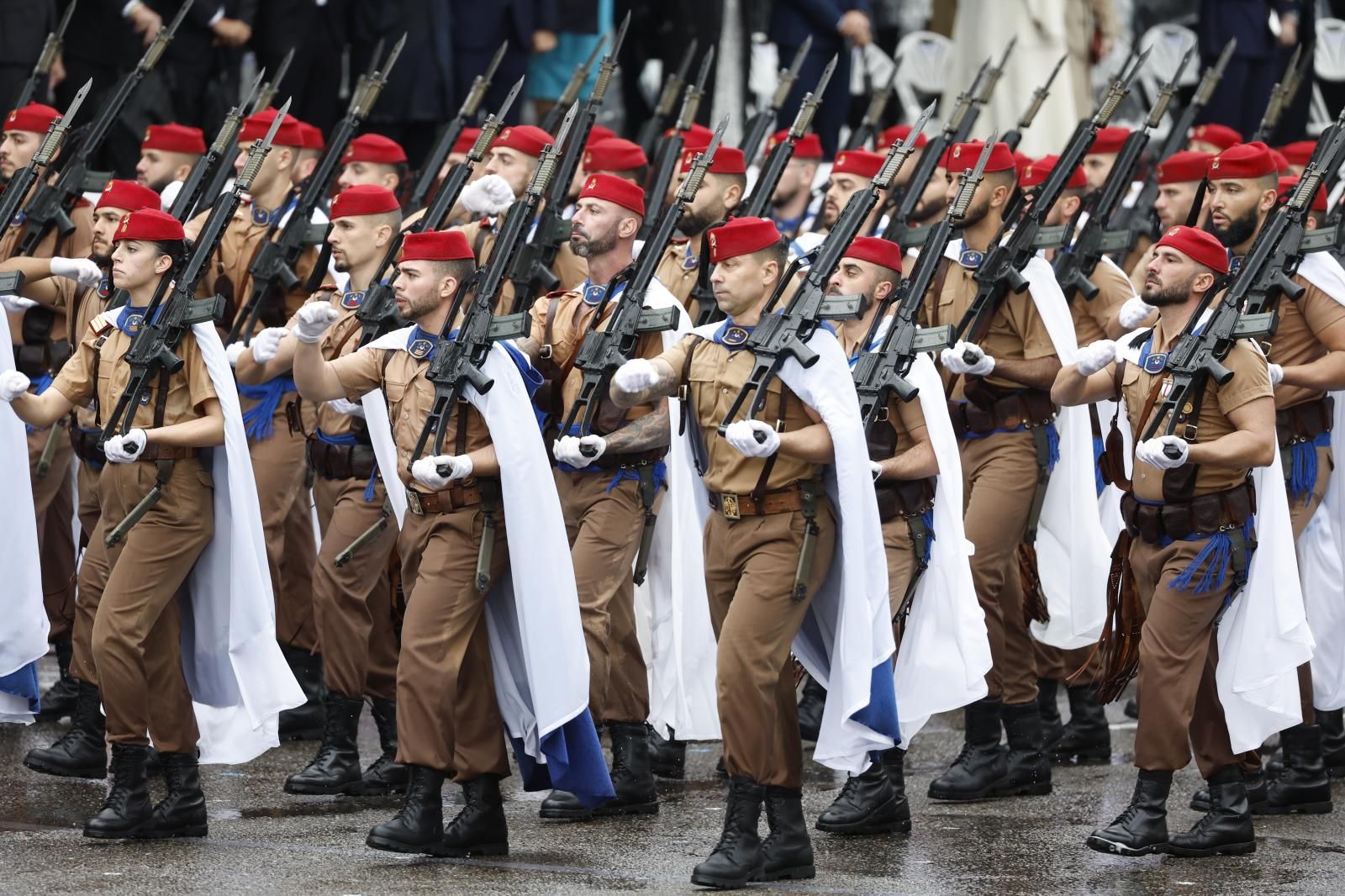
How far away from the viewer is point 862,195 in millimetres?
7766

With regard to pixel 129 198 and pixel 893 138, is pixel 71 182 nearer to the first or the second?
pixel 129 198

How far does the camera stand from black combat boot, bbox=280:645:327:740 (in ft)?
30.8

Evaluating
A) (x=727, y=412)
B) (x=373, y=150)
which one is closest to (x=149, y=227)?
(x=727, y=412)

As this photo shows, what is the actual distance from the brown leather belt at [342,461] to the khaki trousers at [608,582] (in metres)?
0.79

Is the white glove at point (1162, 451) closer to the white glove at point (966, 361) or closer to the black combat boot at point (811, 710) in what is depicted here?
the white glove at point (966, 361)

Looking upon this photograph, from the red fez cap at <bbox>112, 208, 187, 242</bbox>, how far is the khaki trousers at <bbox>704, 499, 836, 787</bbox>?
2.17m

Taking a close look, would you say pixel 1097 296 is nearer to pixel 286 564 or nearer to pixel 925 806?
pixel 925 806

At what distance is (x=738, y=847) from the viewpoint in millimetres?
6934

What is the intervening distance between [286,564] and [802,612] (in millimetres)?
3236

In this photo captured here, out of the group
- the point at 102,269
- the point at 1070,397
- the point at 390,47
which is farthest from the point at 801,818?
the point at 390,47

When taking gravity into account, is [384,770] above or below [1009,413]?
below

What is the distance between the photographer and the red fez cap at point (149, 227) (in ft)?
25.5

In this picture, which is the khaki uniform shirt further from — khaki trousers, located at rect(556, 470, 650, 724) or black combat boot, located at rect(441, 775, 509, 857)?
black combat boot, located at rect(441, 775, 509, 857)

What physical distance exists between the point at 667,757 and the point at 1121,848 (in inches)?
80.6
